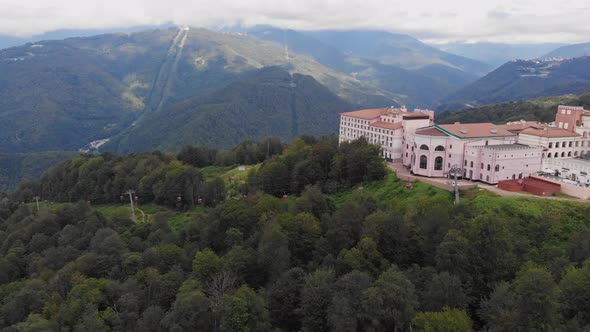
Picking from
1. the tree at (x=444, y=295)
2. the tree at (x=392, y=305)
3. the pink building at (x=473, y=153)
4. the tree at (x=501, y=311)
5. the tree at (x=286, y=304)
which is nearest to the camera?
the tree at (x=501, y=311)

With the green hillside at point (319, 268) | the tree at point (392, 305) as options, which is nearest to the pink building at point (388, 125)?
the green hillside at point (319, 268)

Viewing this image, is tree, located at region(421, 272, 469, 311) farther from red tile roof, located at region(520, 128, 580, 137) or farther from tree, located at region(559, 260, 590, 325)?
red tile roof, located at region(520, 128, 580, 137)

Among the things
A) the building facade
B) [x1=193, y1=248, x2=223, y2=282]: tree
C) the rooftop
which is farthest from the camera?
the rooftop

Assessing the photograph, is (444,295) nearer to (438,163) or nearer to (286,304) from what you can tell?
(286,304)

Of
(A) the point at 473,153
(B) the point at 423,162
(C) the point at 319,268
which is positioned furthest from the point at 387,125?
(C) the point at 319,268

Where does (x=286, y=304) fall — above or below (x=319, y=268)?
below

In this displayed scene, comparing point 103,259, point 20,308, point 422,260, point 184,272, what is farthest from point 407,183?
point 20,308

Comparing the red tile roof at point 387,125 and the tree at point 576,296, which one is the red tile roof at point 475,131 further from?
the tree at point 576,296

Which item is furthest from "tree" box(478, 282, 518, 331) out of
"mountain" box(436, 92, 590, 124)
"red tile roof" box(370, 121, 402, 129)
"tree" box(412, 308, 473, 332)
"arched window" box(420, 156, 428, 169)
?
"mountain" box(436, 92, 590, 124)

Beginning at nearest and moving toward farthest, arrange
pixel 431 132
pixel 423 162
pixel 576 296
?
pixel 576 296
pixel 423 162
pixel 431 132
